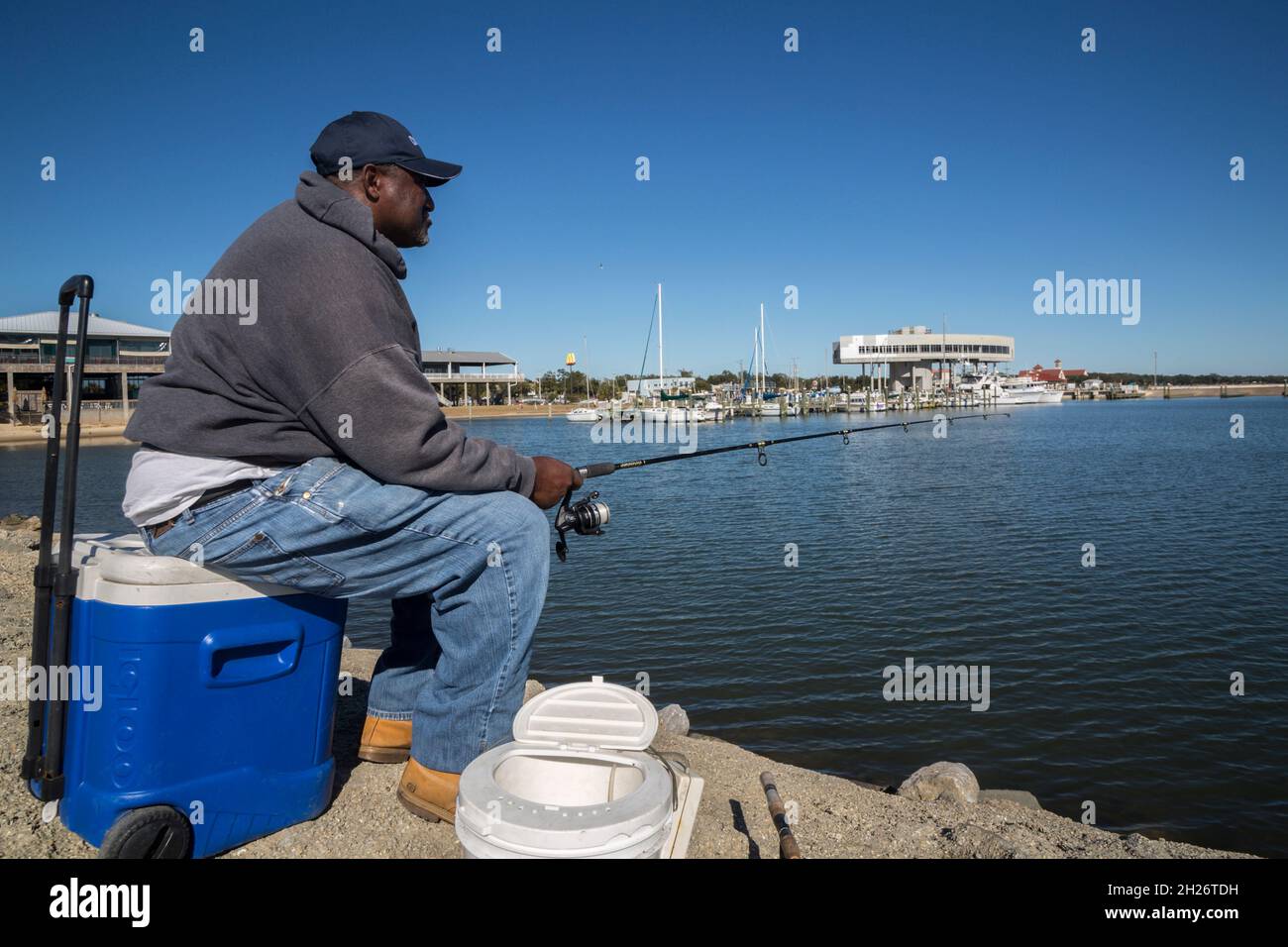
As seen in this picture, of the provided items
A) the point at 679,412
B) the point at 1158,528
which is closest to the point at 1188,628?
the point at 1158,528

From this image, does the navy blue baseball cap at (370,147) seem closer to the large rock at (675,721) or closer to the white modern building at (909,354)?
the large rock at (675,721)

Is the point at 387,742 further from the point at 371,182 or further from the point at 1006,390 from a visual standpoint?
the point at 1006,390

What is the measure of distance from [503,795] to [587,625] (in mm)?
9318

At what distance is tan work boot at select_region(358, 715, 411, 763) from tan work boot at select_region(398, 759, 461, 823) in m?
0.51

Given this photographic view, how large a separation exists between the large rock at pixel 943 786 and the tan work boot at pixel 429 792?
12.3 ft

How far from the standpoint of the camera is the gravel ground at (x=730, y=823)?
3148mm

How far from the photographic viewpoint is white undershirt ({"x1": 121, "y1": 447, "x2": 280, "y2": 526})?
275cm

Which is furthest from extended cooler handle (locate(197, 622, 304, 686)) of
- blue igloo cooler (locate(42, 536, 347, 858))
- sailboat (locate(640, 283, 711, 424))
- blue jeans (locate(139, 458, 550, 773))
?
sailboat (locate(640, 283, 711, 424))

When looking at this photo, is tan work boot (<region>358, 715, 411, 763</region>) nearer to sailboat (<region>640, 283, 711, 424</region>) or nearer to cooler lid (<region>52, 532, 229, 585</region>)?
cooler lid (<region>52, 532, 229, 585</region>)

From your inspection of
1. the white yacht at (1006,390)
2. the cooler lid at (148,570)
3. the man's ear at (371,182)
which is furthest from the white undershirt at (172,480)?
the white yacht at (1006,390)

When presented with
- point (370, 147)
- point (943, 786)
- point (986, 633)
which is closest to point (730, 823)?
point (943, 786)

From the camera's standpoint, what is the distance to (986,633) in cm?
1089

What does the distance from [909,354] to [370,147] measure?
138m
